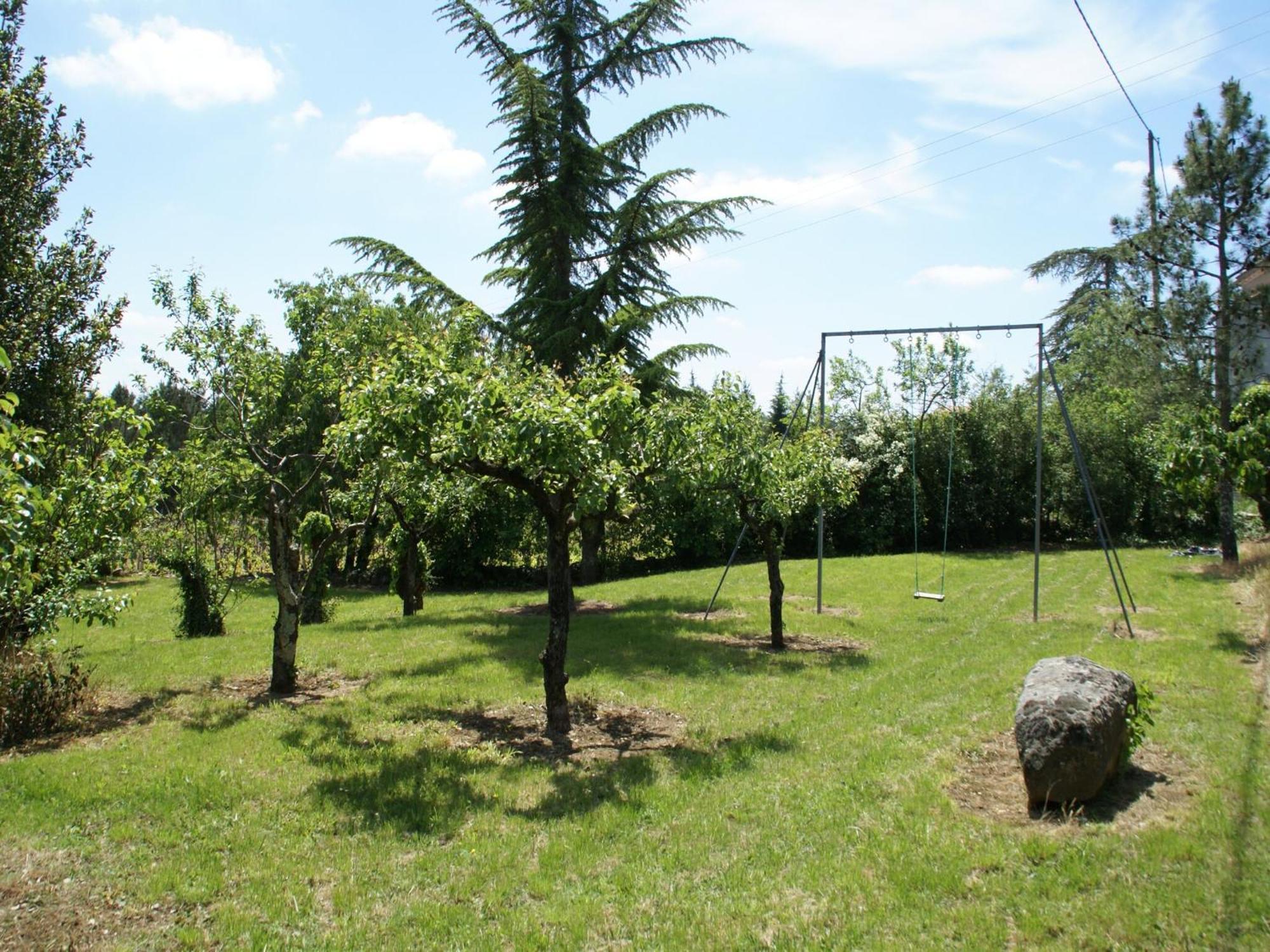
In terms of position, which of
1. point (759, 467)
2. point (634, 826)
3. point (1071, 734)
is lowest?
point (634, 826)

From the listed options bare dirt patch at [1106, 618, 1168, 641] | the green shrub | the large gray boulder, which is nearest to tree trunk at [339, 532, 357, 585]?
bare dirt patch at [1106, 618, 1168, 641]

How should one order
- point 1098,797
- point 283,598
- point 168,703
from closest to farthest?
point 1098,797, point 168,703, point 283,598

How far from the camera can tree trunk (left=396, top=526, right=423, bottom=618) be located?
57.1 ft

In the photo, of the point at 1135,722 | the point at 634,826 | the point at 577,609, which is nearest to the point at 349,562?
the point at 577,609

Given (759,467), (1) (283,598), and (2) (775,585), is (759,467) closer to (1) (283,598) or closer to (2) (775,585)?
(2) (775,585)

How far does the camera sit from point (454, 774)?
287 inches

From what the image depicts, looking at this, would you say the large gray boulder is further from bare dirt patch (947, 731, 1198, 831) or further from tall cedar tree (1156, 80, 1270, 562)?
tall cedar tree (1156, 80, 1270, 562)

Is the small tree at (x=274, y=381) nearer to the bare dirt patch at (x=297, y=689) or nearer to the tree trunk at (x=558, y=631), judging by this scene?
the bare dirt patch at (x=297, y=689)

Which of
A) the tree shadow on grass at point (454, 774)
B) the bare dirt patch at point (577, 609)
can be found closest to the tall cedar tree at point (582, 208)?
the bare dirt patch at point (577, 609)

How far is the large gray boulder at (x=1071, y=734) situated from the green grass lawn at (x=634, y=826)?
1.11 feet

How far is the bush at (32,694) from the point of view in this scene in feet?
26.2

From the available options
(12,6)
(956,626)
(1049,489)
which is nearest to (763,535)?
(956,626)

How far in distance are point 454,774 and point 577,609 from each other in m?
→ 11.0

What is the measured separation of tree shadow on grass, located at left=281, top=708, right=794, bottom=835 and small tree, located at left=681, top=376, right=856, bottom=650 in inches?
135
